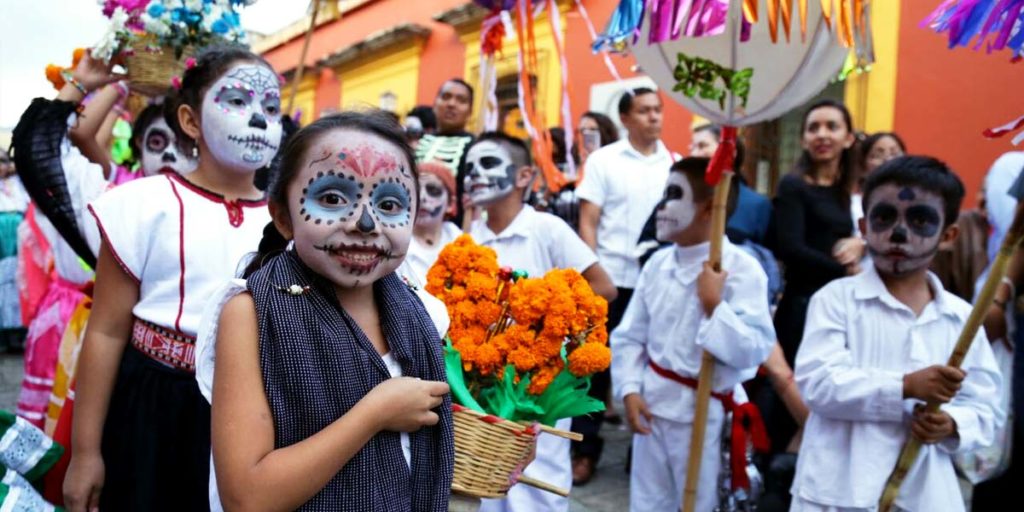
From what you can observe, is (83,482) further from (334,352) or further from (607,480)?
(607,480)

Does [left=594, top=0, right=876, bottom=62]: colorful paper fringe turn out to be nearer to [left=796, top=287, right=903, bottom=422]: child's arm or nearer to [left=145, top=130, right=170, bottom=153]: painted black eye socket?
[left=796, top=287, right=903, bottom=422]: child's arm

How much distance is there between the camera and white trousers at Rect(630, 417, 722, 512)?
10.6 ft

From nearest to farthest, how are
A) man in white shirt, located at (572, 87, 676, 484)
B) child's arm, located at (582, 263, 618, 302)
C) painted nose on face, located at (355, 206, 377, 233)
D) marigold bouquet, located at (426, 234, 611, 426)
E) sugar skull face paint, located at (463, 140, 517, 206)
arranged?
painted nose on face, located at (355, 206, 377, 233), marigold bouquet, located at (426, 234, 611, 426), child's arm, located at (582, 263, 618, 302), sugar skull face paint, located at (463, 140, 517, 206), man in white shirt, located at (572, 87, 676, 484)

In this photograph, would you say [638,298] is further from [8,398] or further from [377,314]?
[8,398]

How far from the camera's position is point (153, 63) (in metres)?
2.77

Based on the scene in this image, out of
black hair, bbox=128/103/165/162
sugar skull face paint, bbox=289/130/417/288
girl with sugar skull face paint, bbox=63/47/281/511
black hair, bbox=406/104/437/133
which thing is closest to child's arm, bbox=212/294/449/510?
sugar skull face paint, bbox=289/130/417/288

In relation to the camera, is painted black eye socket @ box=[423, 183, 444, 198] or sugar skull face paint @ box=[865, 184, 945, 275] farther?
painted black eye socket @ box=[423, 183, 444, 198]

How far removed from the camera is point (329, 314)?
1505mm

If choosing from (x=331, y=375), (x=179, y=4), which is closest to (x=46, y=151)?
(x=179, y=4)

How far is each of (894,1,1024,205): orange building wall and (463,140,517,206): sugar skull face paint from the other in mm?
4953

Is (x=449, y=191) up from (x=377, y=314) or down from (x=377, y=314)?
up

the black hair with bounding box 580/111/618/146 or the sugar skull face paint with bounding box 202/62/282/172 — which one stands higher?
the black hair with bounding box 580/111/618/146

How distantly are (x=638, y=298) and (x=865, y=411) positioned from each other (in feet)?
3.60

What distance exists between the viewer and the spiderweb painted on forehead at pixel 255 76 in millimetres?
2193
